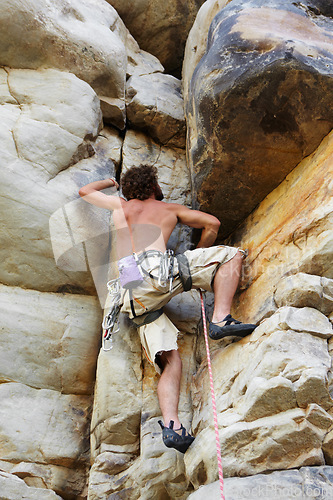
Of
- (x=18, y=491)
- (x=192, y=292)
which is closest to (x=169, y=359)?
(x=192, y=292)

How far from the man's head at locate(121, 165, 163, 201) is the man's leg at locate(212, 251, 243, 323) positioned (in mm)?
968

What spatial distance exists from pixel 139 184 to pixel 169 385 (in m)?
1.70

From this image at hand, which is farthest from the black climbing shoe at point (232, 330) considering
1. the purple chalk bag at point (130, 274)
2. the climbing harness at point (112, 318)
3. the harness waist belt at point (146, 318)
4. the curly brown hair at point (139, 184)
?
the curly brown hair at point (139, 184)

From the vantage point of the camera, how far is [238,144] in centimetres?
365

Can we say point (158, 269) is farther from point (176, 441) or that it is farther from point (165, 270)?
point (176, 441)

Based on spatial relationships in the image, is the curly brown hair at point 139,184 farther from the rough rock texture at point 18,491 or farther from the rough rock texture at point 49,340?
the rough rock texture at point 18,491

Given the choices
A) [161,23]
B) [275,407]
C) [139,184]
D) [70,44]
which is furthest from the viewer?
[161,23]

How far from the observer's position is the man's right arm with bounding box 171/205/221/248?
12.6 feet

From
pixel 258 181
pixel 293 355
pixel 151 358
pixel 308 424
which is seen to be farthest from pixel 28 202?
pixel 308 424

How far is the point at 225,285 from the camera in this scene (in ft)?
11.1

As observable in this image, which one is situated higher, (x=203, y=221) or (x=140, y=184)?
(x=140, y=184)

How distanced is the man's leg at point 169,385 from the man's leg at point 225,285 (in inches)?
16.5

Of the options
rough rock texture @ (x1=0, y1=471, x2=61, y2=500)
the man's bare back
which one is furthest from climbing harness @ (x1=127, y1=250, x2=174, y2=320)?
rough rock texture @ (x1=0, y1=471, x2=61, y2=500)

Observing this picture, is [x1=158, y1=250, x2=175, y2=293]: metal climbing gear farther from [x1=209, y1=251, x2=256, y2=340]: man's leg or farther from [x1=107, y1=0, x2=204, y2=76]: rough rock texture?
[x1=107, y1=0, x2=204, y2=76]: rough rock texture
